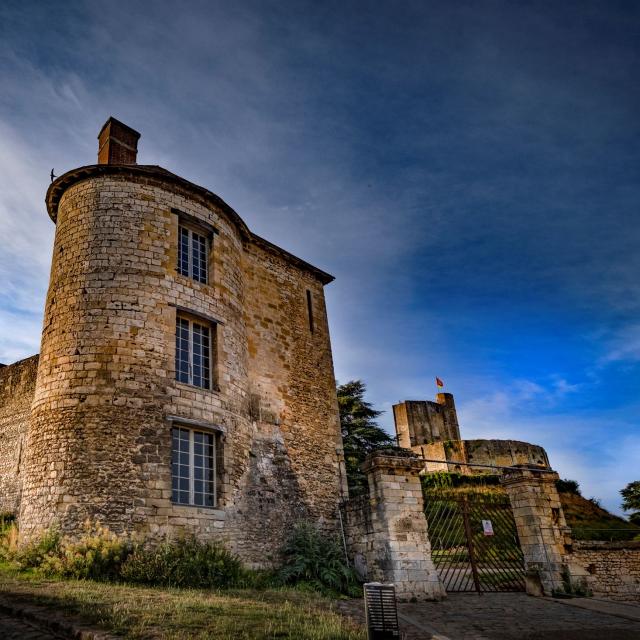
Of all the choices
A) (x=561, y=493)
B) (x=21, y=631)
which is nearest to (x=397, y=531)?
(x=21, y=631)

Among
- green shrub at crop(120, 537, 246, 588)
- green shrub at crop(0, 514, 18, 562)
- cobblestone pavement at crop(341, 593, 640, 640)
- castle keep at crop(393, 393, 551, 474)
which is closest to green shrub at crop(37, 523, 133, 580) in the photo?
green shrub at crop(120, 537, 246, 588)

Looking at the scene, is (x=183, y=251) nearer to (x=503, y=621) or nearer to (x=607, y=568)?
(x=503, y=621)

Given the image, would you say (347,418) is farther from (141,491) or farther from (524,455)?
(141,491)

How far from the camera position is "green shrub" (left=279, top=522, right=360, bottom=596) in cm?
1057

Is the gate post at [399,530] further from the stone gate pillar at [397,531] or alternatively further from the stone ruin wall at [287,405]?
the stone ruin wall at [287,405]

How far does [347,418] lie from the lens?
22.2 metres

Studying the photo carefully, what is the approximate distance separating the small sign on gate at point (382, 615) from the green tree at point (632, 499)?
16.4 metres

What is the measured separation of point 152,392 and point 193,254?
369cm

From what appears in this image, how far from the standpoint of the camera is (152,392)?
1045 cm

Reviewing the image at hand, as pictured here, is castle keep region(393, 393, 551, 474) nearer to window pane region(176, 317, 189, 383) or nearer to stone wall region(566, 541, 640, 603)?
stone wall region(566, 541, 640, 603)

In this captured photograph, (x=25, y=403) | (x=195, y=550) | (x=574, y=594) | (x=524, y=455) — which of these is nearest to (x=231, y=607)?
(x=195, y=550)

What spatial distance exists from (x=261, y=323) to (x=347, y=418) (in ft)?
29.2

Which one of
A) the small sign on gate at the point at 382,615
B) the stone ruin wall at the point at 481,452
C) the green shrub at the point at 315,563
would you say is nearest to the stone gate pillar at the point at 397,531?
the green shrub at the point at 315,563

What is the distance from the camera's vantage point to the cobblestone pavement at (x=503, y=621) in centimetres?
670
